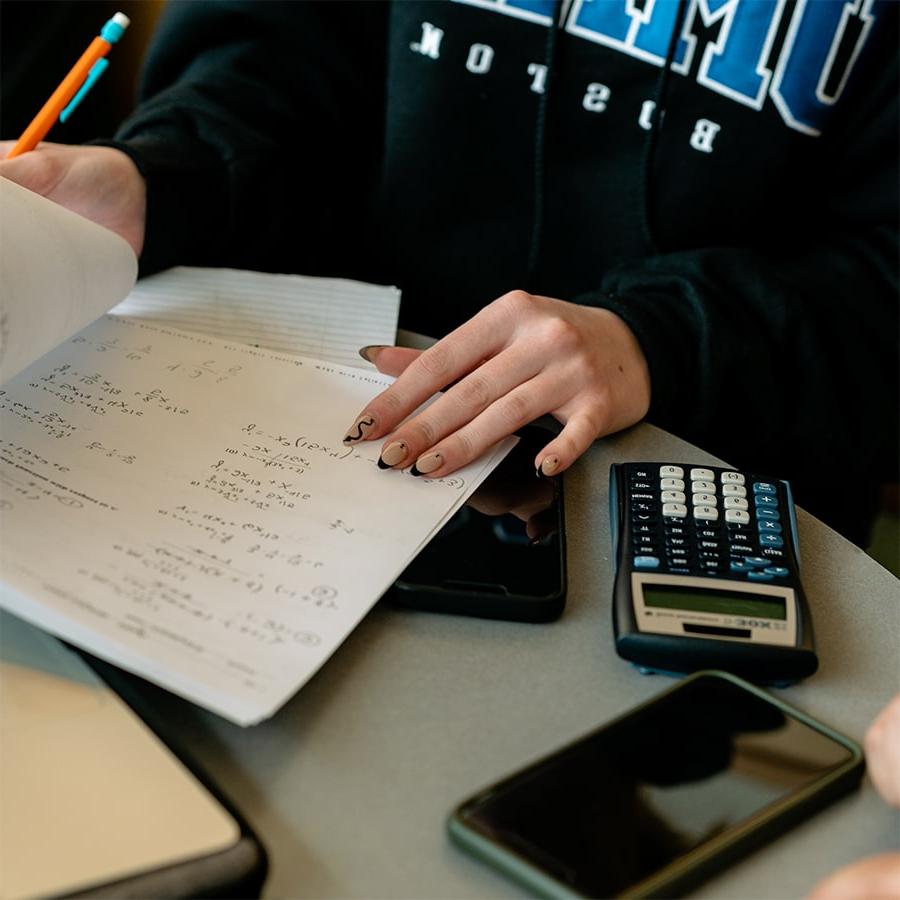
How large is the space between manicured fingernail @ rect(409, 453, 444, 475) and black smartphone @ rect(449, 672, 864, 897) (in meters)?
0.16

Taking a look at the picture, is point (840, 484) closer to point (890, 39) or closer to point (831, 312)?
point (831, 312)

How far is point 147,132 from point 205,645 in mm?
525

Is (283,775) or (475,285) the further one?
(475,285)

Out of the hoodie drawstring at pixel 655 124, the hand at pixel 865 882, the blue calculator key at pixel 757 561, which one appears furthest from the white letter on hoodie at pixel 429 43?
the hand at pixel 865 882

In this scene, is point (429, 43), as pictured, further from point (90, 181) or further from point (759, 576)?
point (759, 576)

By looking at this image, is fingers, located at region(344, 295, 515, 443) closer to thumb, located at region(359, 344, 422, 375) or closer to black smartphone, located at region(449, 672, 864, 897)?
thumb, located at region(359, 344, 422, 375)

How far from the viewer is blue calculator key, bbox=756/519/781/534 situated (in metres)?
0.48

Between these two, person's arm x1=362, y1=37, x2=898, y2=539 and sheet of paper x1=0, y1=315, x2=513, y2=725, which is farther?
person's arm x1=362, y1=37, x2=898, y2=539

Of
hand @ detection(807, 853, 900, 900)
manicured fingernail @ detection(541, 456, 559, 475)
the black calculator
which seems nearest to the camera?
hand @ detection(807, 853, 900, 900)

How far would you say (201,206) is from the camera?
0.77 metres

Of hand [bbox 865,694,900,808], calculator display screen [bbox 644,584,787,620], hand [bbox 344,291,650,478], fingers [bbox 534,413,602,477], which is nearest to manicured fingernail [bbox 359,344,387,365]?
hand [bbox 344,291,650,478]

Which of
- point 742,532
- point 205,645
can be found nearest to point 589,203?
point 742,532

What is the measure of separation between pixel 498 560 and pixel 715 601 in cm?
9

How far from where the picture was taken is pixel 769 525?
48cm
